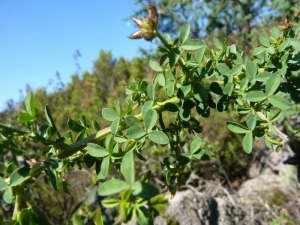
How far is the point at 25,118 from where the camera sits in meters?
0.62

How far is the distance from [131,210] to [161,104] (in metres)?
0.30

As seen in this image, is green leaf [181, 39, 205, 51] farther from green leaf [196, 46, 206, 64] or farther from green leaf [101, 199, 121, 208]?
green leaf [101, 199, 121, 208]

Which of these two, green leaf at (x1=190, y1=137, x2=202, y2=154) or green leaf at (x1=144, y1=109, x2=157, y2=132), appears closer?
green leaf at (x1=144, y1=109, x2=157, y2=132)

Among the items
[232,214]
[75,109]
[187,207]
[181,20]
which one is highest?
[181,20]

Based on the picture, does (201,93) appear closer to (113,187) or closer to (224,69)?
(224,69)

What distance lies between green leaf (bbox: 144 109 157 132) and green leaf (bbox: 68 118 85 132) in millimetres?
172

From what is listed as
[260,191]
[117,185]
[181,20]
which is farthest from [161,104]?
[181,20]

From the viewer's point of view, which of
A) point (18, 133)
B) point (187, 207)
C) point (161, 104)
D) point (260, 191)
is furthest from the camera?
point (260, 191)

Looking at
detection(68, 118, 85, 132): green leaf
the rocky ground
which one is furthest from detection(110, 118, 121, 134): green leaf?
the rocky ground

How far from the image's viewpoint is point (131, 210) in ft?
1.54

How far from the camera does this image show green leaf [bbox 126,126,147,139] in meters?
0.62

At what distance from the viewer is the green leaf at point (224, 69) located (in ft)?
2.46

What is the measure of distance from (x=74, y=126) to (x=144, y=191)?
13.4 inches

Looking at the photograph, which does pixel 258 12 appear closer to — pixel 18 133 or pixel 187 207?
pixel 187 207
